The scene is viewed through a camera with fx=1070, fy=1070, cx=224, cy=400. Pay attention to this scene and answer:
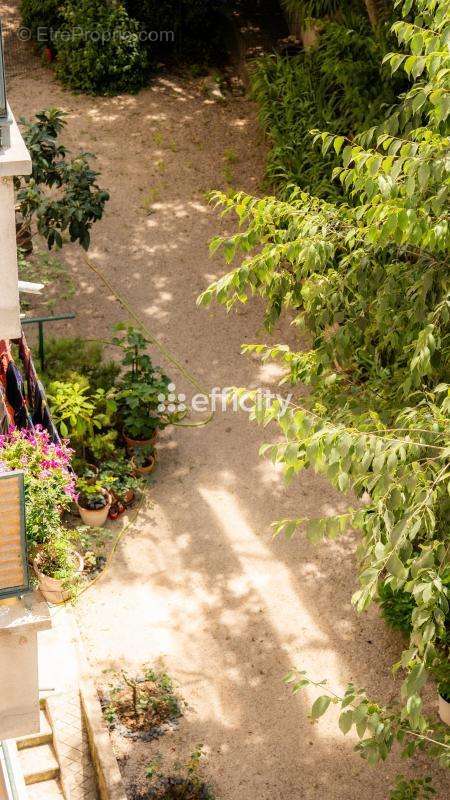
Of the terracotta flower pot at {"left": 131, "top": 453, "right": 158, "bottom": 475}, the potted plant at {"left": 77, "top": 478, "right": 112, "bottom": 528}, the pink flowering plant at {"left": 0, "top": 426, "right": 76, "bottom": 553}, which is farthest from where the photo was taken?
the terracotta flower pot at {"left": 131, "top": 453, "right": 158, "bottom": 475}

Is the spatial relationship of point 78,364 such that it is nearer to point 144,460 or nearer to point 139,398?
point 139,398

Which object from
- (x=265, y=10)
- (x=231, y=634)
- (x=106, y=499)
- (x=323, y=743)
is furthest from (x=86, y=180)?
(x=265, y=10)

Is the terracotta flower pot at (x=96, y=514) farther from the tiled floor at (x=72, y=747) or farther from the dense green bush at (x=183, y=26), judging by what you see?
the dense green bush at (x=183, y=26)

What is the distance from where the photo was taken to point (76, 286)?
540 inches

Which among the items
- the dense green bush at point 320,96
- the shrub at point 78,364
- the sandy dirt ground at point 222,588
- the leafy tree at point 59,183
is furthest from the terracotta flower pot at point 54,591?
the dense green bush at point 320,96

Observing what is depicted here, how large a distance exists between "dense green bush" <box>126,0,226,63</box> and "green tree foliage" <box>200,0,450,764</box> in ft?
38.4

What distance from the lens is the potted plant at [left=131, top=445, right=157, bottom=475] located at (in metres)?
11.2

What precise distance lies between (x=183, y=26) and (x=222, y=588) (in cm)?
1165

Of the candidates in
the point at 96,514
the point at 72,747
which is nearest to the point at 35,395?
the point at 96,514

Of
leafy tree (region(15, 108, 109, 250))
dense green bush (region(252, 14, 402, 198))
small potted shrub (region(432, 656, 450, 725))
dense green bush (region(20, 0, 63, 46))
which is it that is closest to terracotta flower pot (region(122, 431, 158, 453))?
leafy tree (region(15, 108, 109, 250))

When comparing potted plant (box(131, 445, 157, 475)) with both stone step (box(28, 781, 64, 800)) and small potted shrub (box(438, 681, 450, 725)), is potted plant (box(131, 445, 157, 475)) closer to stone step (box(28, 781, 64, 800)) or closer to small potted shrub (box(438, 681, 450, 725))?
stone step (box(28, 781, 64, 800))

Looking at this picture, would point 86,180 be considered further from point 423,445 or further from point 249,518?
point 423,445

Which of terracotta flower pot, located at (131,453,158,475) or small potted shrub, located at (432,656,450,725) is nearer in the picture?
small potted shrub, located at (432,656,450,725)

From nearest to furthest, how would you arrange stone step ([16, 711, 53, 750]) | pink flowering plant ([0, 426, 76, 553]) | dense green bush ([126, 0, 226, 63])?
pink flowering plant ([0, 426, 76, 553]) → stone step ([16, 711, 53, 750]) → dense green bush ([126, 0, 226, 63])
